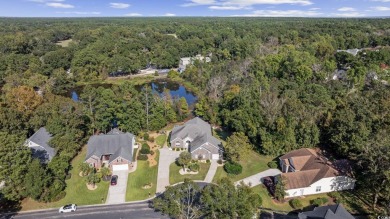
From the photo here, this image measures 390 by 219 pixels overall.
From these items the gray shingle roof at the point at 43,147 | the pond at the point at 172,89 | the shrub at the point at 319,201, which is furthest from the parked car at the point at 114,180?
the pond at the point at 172,89

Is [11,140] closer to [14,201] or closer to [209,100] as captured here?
[14,201]

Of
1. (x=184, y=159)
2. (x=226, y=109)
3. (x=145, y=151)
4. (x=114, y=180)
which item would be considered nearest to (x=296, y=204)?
(x=184, y=159)

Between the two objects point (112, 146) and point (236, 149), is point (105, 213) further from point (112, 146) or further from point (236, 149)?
point (236, 149)

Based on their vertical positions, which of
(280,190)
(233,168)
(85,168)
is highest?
(85,168)

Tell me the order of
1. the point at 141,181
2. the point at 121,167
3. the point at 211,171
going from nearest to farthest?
the point at 141,181
the point at 211,171
the point at 121,167

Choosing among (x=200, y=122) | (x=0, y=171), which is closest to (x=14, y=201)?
(x=0, y=171)

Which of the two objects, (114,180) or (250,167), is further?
(250,167)
